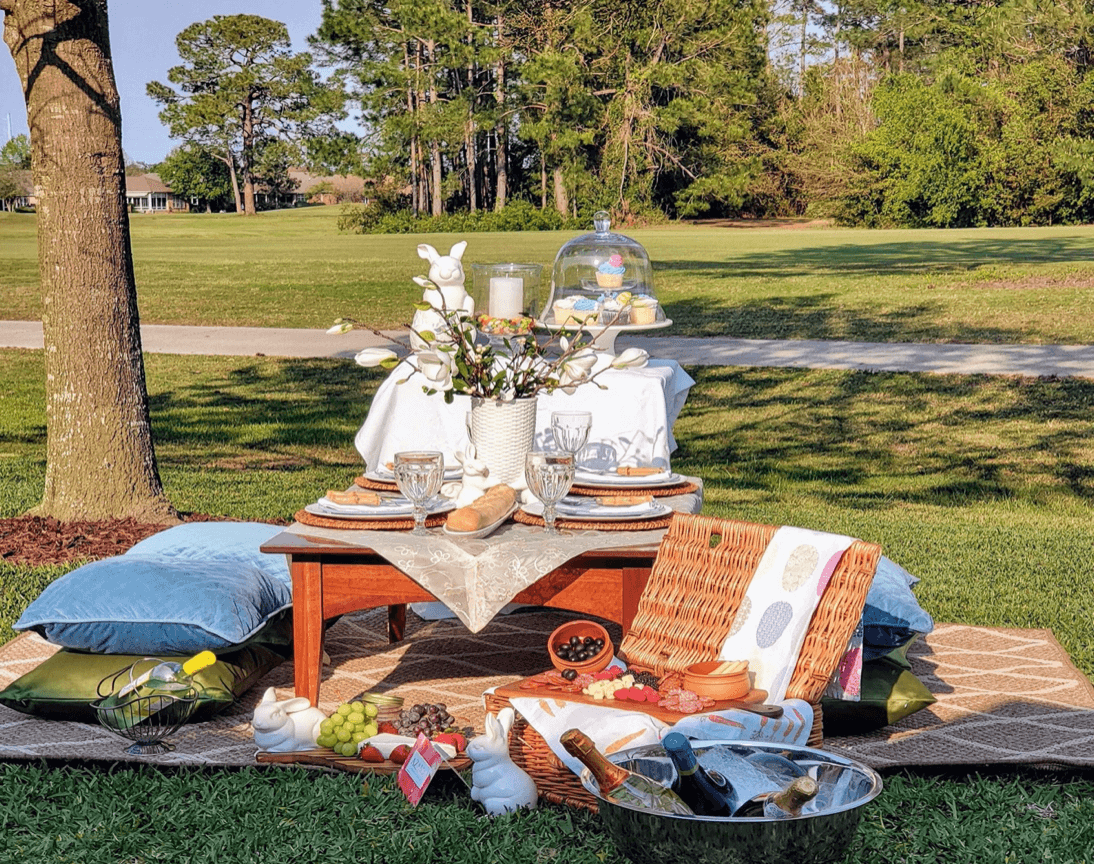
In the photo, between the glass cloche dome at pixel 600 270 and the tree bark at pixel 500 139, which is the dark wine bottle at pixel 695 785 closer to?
the glass cloche dome at pixel 600 270

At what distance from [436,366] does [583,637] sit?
3.03 ft

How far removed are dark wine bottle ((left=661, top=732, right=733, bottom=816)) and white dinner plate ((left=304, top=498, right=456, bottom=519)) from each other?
1429 mm

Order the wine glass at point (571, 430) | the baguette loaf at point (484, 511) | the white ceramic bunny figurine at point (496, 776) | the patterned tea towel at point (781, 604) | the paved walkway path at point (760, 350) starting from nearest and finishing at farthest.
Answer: the white ceramic bunny figurine at point (496, 776) < the patterned tea towel at point (781, 604) < the baguette loaf at point (484, 511) < the wine glass at point (571, 430) < the paved walkway path at point (760, 350)

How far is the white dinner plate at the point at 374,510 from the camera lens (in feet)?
12.1

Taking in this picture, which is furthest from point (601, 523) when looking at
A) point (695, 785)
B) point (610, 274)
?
point (610, 274)

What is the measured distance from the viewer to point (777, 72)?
53062 millimetres

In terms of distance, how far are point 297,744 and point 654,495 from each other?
1375 mm

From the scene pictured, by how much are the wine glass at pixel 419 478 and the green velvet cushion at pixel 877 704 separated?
130cm

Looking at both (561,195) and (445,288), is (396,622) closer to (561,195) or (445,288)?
(445,288)

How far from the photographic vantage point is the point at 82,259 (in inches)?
240

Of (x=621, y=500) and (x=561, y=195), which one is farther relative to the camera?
(x=561, y=195)

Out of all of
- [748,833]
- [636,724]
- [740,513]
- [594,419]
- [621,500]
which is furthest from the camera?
[740,513]

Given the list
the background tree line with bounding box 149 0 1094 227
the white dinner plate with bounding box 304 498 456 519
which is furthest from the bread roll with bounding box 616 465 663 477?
the background tree line with bounding box 149 0 1094 227

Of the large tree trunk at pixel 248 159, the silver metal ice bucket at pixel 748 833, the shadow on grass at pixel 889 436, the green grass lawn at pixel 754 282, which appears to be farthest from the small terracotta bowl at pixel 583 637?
the large tree trunk at pixel 248 159
